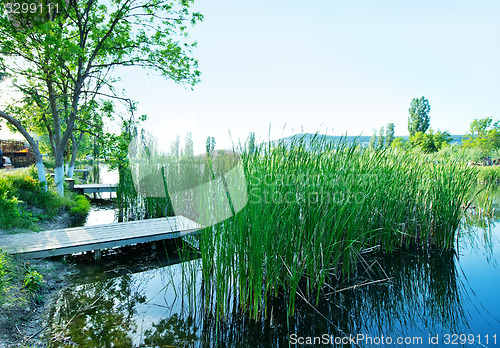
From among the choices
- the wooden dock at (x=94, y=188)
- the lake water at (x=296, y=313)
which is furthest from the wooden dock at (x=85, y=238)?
the wooden dock at (x=94, y=188)

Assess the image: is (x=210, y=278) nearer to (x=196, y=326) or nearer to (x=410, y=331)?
(x=196, y=326)

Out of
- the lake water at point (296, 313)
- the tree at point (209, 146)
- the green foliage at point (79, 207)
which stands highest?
the tree at point (209, 146)

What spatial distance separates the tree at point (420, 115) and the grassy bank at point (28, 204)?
37.2 m

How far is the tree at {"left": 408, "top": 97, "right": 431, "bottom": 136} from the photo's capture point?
33.1 meters

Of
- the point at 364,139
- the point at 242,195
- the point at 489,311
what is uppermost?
the point at 364,139

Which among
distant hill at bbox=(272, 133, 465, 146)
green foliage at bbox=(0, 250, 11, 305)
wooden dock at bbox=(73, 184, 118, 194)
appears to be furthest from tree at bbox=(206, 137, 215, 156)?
wooden dock at bbox=(73, 184, 118, 194)

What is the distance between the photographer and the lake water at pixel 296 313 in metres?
2.04

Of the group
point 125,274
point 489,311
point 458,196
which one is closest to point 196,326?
point 125,274

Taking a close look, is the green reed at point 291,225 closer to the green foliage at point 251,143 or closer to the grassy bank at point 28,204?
the green foliage at point 251,143

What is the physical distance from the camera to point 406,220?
3711mm

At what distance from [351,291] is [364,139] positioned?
174 centimetres

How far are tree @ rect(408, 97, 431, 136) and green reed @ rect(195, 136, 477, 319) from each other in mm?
36242

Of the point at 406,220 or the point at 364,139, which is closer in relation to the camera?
the point at 364,139

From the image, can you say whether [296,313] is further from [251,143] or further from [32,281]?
[32,281]
